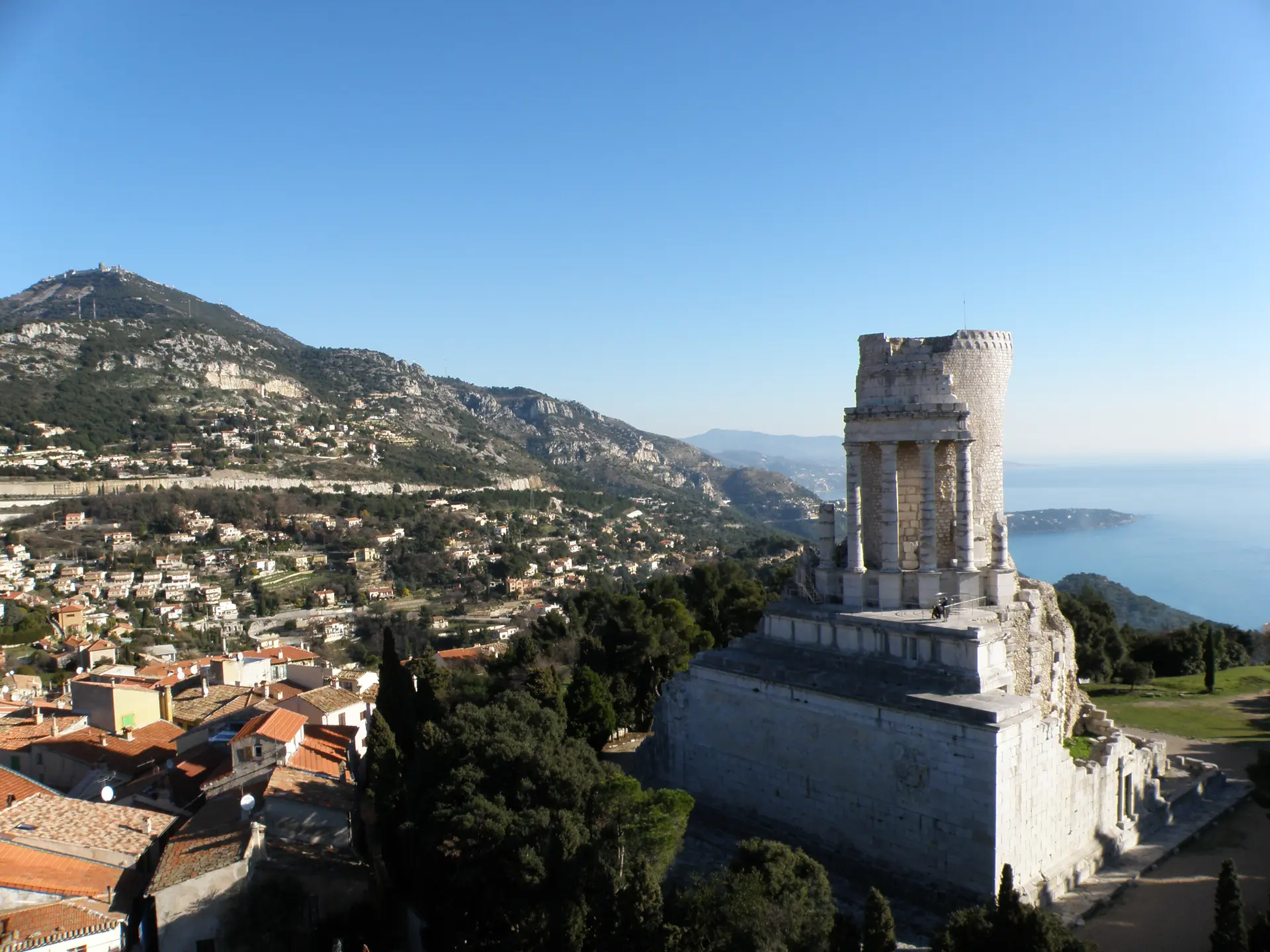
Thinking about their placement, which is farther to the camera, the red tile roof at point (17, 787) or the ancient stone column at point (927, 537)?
the red tile roof at point (17, 787)

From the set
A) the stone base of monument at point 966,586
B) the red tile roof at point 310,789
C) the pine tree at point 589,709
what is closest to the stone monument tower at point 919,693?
the stone base of monument at point 966,586

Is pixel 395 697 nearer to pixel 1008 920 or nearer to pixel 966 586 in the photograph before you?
pixel 966 586

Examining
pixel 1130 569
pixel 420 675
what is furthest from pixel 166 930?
pixel 1130 569

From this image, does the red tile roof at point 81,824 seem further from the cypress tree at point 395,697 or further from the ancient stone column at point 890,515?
the ancient stone column at point 890,515

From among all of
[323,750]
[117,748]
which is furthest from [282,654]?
[323,750]

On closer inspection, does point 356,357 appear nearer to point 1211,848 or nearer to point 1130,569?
point 1130,569

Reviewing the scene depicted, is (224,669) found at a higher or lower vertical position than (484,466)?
lower
